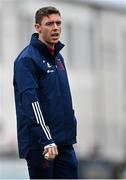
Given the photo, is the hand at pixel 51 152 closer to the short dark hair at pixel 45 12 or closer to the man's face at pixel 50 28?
the man's face at pixel 50 28

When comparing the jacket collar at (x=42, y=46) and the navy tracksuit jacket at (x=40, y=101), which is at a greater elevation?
the jacket collar at (x=42, y=46)

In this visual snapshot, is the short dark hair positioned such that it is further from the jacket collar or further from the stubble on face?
the jacket collar

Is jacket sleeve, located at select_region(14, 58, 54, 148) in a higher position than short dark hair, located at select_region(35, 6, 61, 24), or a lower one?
lower

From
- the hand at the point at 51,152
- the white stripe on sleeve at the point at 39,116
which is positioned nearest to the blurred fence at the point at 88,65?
the white stripe on sleeve at the point at 39,116

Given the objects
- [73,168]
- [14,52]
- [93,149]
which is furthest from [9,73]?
[73,168]

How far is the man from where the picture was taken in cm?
746

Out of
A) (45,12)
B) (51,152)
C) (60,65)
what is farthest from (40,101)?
(45,12)

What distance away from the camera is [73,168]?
7.64m

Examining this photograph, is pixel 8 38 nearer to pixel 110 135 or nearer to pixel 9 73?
pixel 9 73

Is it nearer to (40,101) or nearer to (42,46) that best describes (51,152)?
(40,101)

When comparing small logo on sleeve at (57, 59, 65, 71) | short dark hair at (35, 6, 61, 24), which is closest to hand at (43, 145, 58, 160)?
small logo on sleeve at (57, 59, 65, 71)

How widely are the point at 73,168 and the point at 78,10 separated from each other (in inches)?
1267

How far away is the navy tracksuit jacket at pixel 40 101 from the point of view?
743 centimetres

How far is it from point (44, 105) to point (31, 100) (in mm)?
173
